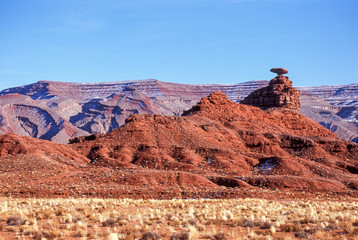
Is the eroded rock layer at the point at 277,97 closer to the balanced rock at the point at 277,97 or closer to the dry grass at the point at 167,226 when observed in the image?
the balanced rock at the point at 277,97

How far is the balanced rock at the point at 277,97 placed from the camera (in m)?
91.5

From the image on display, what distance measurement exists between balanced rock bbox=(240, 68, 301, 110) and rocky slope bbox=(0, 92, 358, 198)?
45.4 ft

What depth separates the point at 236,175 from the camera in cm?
4606

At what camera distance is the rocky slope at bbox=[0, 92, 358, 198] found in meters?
37.6

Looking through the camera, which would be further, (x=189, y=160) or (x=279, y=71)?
(x=279, y=71)

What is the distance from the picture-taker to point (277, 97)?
3615 inches

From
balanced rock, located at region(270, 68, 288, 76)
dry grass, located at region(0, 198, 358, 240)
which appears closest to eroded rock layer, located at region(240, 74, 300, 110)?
balanced rock, located at region(270, 68, 288, 76)

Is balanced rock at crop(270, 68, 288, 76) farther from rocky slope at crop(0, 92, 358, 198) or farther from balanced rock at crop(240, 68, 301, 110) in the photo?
rocky slope at crop(0, 92, 358, 198)

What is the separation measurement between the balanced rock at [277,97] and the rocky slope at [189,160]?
13.8 metres

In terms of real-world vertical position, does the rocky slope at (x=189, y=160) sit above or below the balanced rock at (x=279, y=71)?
below

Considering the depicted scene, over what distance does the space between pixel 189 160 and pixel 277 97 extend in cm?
4736

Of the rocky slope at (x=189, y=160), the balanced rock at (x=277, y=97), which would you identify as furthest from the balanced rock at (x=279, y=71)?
the rocky slope at (x=189, y=160)

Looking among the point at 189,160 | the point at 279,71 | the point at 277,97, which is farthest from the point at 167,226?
the point at 279,71

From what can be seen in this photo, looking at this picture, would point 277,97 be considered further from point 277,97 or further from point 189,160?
point 189,160
